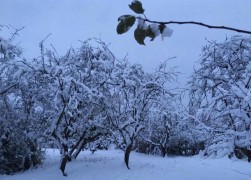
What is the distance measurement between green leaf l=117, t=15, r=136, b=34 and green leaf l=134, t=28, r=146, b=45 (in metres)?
0.03

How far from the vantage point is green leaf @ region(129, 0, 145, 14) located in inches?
44.4

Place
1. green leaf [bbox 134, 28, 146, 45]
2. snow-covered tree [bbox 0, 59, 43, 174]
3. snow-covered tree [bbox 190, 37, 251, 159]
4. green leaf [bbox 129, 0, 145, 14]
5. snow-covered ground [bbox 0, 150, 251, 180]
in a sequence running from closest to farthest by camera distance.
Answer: green leaf [bbox 129, 0, 145, 14] → green leaf [bbox 134, 28, 146, 45] → snow-covered tree [bbox 190, 37, 251, 159] → snow-covered ground [bbox 0, 150, 251, 180] → snow-covered tree [bbox 0, 59, 43, 174]

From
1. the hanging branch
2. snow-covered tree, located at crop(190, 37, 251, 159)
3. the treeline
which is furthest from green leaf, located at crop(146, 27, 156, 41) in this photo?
the treeline

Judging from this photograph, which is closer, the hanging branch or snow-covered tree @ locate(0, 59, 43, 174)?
the hanging branch

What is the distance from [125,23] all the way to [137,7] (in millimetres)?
106

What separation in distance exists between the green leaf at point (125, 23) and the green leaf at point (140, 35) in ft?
0.11

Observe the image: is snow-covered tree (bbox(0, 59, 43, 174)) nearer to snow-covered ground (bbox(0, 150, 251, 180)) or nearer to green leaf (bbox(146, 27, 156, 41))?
snow-covered ground (bbox(0, 150, 251, 180))

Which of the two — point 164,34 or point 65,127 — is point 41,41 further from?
point 164,34

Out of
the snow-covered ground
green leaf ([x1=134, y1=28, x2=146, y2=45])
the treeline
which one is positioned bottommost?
the snow-covered ground

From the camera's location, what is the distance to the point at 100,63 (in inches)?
573

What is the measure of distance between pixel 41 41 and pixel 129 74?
4.00 metres

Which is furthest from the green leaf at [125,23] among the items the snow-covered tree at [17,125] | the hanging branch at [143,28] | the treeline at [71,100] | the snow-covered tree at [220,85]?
the snow-covered tree at [17,125]

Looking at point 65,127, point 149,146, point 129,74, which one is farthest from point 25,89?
point 149,146

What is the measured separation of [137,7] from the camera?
1.13 m
